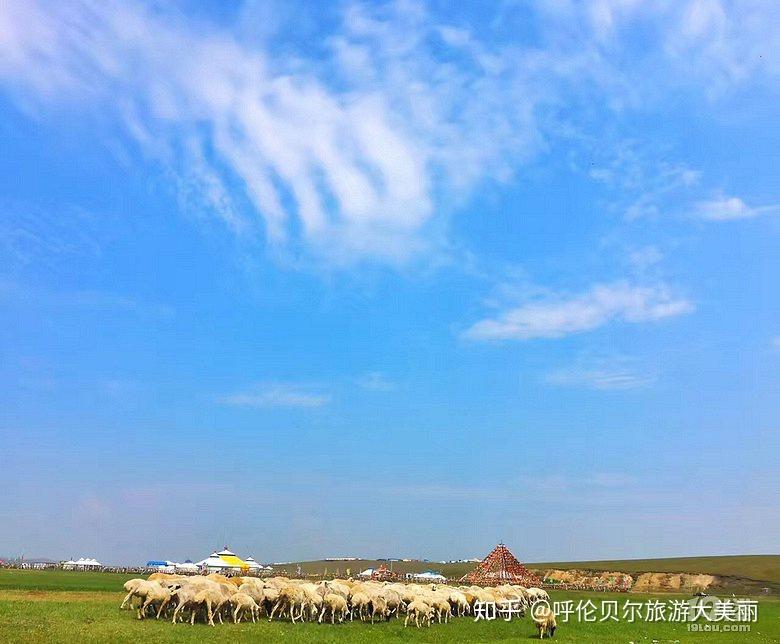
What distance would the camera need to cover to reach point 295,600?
3922cm

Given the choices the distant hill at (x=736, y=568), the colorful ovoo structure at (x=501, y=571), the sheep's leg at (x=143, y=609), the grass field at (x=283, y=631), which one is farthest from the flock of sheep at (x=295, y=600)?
the distant hill at (x=736, y=568)

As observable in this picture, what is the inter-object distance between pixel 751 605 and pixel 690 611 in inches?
238

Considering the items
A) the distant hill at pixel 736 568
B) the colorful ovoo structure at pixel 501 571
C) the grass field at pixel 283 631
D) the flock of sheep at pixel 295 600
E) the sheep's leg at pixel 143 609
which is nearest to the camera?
the grass field at pixel 283 631

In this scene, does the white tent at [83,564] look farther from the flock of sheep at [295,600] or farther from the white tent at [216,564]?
the flock of sheep at [295,600]

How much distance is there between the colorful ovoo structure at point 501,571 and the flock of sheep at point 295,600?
4596 cm

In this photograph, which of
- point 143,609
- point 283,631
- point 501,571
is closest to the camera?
point 283,631

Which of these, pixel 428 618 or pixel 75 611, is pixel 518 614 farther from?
pixel 75 611

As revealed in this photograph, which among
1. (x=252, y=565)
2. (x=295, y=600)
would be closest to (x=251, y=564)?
(x=252, y=565)

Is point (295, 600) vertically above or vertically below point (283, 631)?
above

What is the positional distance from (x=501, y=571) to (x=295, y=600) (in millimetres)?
62698

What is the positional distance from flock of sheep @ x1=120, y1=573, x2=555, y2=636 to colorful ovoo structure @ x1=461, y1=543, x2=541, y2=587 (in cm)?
4596

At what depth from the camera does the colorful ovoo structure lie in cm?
9378

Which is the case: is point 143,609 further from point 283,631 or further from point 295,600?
point 295,600

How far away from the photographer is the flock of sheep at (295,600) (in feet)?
115
